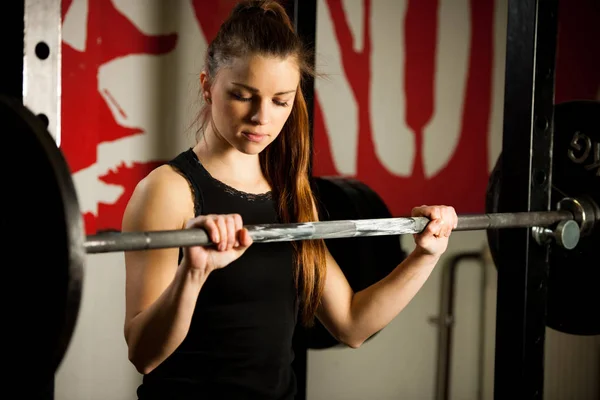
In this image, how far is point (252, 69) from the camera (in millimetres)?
1207

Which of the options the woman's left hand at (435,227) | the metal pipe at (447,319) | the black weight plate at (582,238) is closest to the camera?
the woman's left hand at (435,227)

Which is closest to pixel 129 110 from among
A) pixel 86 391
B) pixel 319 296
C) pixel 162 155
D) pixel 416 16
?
pixel 162 155

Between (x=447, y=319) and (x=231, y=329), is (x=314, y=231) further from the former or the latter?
(x=447, y=319)

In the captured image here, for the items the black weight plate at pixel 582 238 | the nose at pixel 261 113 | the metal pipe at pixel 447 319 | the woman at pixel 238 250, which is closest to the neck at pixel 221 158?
the woman at pixel 238 250

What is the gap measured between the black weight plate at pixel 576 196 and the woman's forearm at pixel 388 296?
0.38 meters

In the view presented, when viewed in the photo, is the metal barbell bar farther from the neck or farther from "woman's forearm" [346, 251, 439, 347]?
the neck

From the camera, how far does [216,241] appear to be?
1.05 m

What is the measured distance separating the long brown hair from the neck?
0.06 meters

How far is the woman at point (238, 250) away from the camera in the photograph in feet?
3.71

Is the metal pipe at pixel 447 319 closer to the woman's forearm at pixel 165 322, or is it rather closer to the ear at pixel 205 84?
the ear at pixel 205 84

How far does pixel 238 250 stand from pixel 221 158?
26cm

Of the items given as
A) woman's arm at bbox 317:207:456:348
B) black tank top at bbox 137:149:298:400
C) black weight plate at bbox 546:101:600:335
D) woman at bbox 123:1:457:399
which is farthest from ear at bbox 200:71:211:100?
black weight plate at bbox 546:101:600:335

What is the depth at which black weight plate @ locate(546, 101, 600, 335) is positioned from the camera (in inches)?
66.3

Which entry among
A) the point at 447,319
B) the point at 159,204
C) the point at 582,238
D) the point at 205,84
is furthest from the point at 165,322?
the point at 447,319
